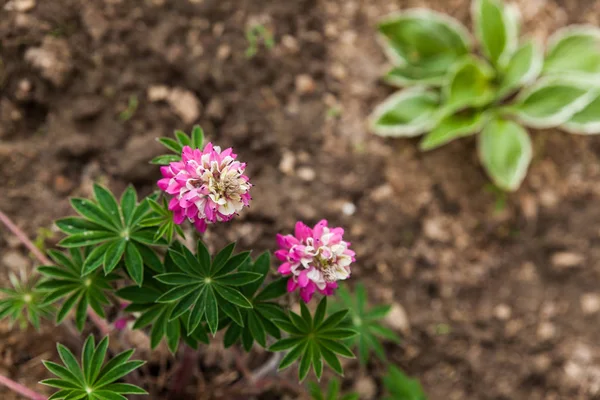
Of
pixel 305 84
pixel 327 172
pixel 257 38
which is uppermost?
pixel 257 38

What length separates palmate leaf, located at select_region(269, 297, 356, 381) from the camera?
154cm

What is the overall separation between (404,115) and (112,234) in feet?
5.50

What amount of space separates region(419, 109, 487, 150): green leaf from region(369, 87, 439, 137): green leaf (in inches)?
2.6

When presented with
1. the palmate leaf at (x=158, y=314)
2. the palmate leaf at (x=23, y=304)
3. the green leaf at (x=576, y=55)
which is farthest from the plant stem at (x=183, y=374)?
the green leaf at (x=576, y=55)

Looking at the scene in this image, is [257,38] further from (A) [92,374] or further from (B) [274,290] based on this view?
(A) [92,374]

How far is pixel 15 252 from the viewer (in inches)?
84.0

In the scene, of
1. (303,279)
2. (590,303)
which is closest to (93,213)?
(303,279)

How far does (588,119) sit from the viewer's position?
2885mm

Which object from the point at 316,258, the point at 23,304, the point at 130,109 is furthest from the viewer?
the point at 130,109

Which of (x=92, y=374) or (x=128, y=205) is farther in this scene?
(x=128, y=205)

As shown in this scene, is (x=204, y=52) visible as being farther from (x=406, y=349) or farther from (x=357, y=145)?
(x=406, y=349)

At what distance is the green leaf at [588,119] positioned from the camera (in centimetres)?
287

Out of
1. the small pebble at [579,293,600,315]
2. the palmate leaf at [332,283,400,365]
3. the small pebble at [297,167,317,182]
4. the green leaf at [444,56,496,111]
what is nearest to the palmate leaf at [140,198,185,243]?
the palmate leaf at [332,283,400,365]

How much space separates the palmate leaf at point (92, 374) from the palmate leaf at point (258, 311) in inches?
11.2
